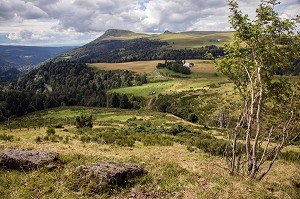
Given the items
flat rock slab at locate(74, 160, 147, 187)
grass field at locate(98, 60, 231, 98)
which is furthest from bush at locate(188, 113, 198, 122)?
flat rock slab at locate(74, 160, 147, 187)

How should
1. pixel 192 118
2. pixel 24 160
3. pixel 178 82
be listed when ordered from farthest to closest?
pixel 178 82, pixel 192 118, pixel 24 160

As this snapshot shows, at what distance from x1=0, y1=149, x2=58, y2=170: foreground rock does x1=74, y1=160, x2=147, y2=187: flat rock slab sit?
2.52 meters

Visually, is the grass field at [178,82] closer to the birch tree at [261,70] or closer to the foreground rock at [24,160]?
the birch tree at [261,70]

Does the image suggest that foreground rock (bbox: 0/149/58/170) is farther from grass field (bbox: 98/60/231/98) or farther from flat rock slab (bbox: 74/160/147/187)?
grass field (bbox: 98/60/231/98)

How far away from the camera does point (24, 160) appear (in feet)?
42.2

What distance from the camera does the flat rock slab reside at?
10.9 m

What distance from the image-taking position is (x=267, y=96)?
1442cm

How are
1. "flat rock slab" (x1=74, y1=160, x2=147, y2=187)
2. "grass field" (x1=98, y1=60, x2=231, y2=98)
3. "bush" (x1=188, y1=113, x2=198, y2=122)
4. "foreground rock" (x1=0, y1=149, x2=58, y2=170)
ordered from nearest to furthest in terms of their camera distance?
1. "flat rock slab" (x1=74, y1=160, x2=147, y2=187)
2. "foreground rock" (x1=0, y1=149, x2=58, y2=170)
3. "bush" (x1=188, y1=113, x2=198, y2=122)
4. "grass field" (x1=98, y1=60, x2=231, y2=98)

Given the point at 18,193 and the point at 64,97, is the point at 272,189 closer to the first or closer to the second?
the point at 18,193

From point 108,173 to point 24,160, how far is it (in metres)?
4.94

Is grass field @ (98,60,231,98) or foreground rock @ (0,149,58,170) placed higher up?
foreground rock @ (0,149,58,170)

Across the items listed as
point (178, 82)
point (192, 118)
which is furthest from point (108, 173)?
point (178, 82)

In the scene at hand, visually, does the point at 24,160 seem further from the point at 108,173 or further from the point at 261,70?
the point at 261,70

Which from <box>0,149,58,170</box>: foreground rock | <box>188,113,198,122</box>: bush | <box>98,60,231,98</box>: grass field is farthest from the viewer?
<box>98,60,231,98</box>: grass field
